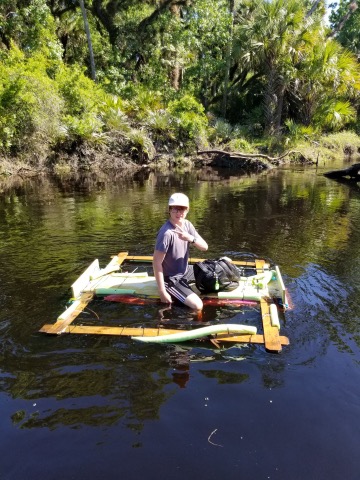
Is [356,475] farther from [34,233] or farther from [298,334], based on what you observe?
[34,233]

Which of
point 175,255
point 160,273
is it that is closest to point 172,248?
point 175,255

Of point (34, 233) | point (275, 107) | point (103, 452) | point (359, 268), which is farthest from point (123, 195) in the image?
point (275, 107)

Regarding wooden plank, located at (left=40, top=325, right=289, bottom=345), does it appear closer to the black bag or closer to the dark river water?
the dark river water

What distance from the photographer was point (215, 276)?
5.48 metres

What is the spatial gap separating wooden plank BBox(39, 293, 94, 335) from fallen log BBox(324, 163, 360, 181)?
15630mm

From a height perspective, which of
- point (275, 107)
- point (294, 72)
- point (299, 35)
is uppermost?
point (299, 35)

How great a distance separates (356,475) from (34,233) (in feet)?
26.9

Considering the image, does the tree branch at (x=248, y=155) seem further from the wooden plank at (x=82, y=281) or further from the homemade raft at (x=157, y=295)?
the wooden plank at (x=82, y=281)

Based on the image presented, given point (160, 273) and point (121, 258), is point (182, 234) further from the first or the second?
point (121, 258)

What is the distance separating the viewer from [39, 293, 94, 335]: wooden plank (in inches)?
188

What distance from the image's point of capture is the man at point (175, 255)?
16.8ft

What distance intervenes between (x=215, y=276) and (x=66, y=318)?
2005 mm

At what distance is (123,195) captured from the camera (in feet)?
47.8

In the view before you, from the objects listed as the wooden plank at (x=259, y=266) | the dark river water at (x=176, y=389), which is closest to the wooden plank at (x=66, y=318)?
the dark river water at (x=176, y=389)
